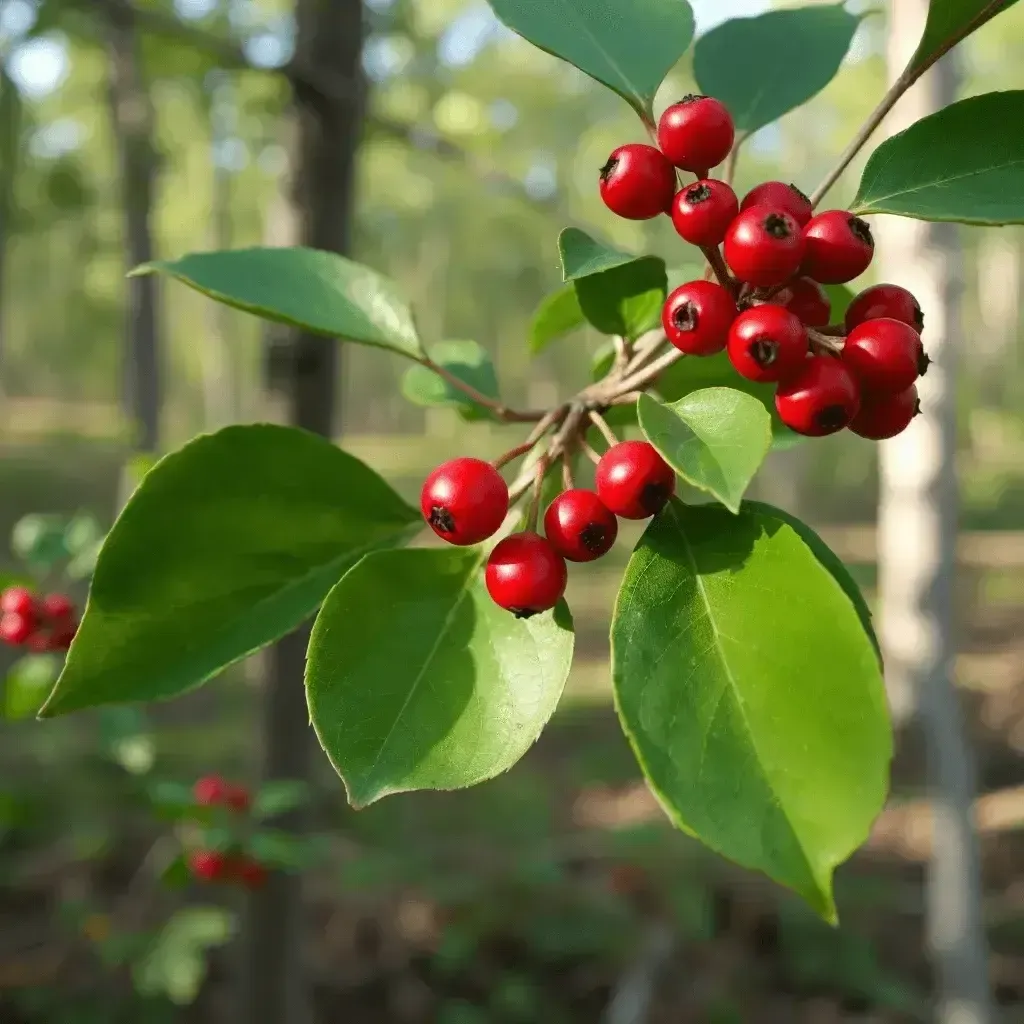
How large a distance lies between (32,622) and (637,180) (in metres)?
1.17

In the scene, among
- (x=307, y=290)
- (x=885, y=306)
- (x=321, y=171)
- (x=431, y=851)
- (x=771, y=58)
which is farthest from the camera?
(x=431, y=851)

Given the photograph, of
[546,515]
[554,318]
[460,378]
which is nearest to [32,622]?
[460,378]

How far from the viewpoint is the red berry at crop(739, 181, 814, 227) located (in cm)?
65

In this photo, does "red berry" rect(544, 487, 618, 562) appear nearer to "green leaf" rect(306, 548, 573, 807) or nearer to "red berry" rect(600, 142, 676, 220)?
"green leaf" rect(306, 548, 573, 807)

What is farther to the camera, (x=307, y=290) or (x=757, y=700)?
(x=307, y=290)

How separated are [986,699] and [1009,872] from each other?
2.63 m

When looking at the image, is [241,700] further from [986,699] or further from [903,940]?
[986,699]

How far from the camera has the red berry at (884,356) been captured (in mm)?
633

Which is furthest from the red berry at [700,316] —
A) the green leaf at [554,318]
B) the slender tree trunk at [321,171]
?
the slender tree trunk at [321,171]

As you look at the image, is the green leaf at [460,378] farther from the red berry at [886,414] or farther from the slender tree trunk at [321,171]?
the slender tree trunk at [321,171]

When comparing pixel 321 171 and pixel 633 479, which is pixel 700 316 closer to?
pixel 633 479

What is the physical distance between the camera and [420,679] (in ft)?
2.25

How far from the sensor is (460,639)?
72 centimetres

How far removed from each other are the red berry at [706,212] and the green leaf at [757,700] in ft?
0.65
